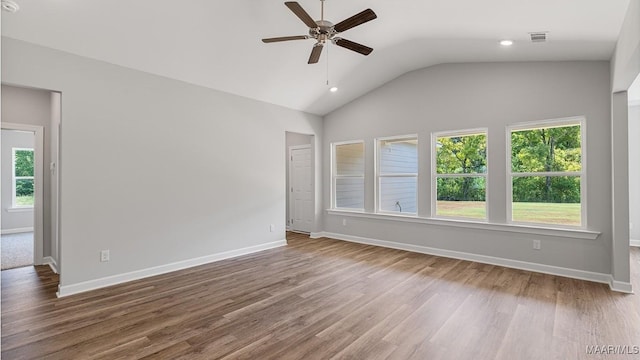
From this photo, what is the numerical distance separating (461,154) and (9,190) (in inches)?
406

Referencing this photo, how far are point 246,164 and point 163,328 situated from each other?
3.04 metres

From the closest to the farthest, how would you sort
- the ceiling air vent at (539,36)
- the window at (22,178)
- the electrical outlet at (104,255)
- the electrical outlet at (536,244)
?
the ceiling air vent at (539,36)
the electrical outlet at (104,255)
the electrical outlet at (536,244)
the window at (22,178)

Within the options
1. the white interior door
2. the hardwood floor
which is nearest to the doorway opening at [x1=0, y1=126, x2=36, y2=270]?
the hardwood floor

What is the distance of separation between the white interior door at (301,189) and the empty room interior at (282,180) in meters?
1.29

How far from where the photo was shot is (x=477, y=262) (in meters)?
4.62

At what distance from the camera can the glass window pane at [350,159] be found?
6.38 meters

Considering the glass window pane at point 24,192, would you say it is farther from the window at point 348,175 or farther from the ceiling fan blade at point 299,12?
the ceiling fan blade at point 299,12

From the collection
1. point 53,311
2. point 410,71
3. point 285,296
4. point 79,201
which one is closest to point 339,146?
point 410,71

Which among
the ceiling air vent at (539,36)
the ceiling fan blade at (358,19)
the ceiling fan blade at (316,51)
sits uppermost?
the ceiling air vent at (539,36)

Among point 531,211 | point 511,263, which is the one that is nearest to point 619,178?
point 531,211

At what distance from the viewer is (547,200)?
13.8 ft

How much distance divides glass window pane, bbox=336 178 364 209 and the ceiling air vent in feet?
12.1

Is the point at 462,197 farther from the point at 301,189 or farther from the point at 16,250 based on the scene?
the point at 16,250

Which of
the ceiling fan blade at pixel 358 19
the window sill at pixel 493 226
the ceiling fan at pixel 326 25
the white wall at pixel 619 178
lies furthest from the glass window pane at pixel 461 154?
the ceiling fan blade at pixel 358 19
